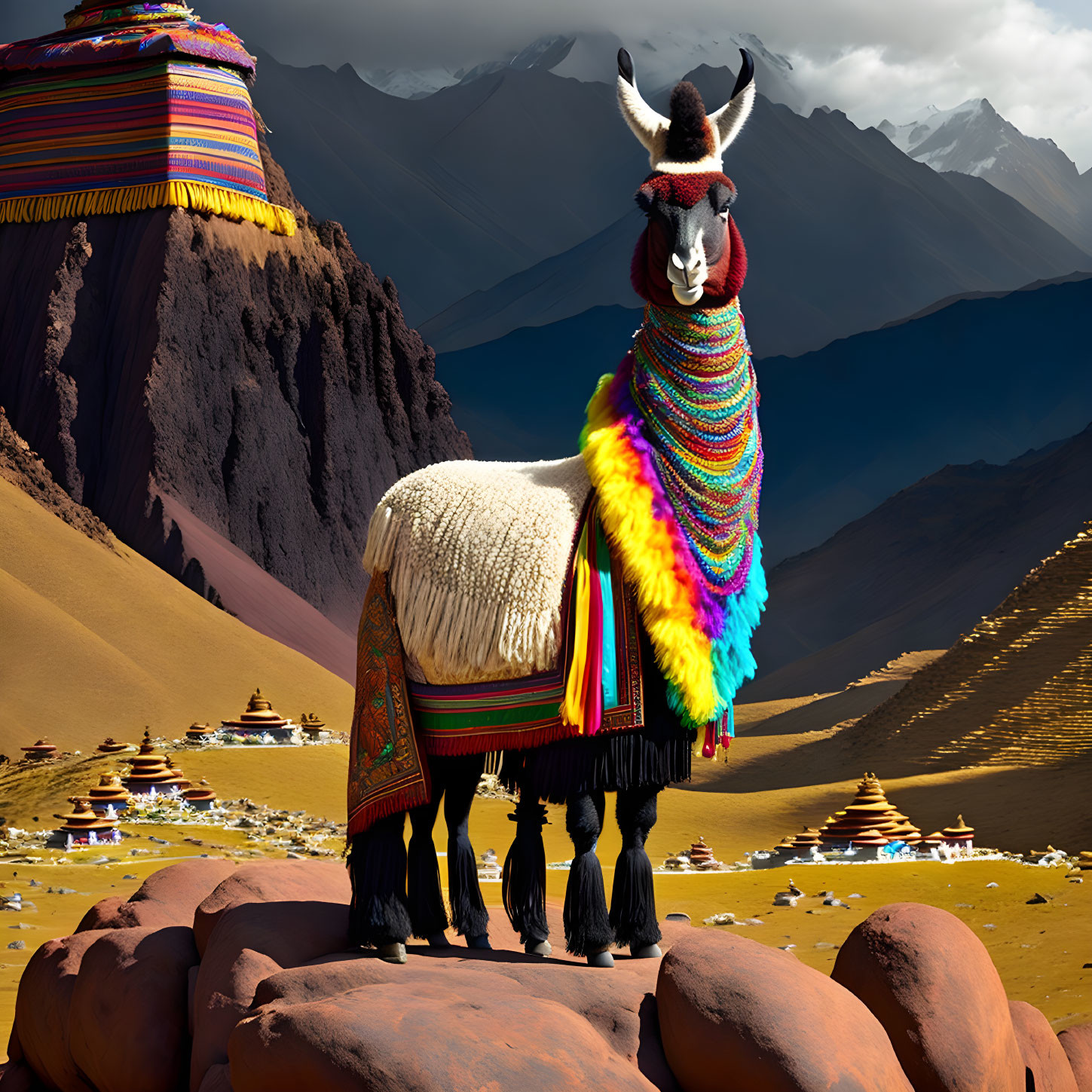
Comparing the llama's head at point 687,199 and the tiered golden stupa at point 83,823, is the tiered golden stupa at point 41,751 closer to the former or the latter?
the tiered golden stupa at point 83,823

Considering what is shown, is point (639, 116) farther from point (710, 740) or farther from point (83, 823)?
point (83, 823)

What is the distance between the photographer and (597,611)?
6324 millimetres

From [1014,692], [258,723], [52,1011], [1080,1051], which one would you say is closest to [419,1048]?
[52,1011]

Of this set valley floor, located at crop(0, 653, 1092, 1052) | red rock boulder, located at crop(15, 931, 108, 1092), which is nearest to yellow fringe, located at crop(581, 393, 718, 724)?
valley floor, located at crop(0, 653, 1092, 1052)

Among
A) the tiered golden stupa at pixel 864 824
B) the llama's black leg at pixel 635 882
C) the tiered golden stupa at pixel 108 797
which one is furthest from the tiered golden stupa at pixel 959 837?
the llama's black leg at pixel 635 882

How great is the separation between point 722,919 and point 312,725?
1732 centimetres

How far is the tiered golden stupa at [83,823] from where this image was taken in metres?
19.4

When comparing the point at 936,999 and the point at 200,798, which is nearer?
the point at 936,999

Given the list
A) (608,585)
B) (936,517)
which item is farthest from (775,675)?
(608,585)

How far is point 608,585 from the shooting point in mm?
6387

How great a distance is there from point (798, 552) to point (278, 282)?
173 feet

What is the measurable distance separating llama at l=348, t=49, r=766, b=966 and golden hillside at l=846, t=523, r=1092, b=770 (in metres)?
27.8

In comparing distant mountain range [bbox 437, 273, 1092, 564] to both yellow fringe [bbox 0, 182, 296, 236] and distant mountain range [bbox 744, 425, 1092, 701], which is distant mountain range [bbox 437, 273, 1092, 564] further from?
yellow fringe [bbox 0, 182, 296, 236]

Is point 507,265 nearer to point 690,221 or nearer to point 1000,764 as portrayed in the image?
point 1000,764
